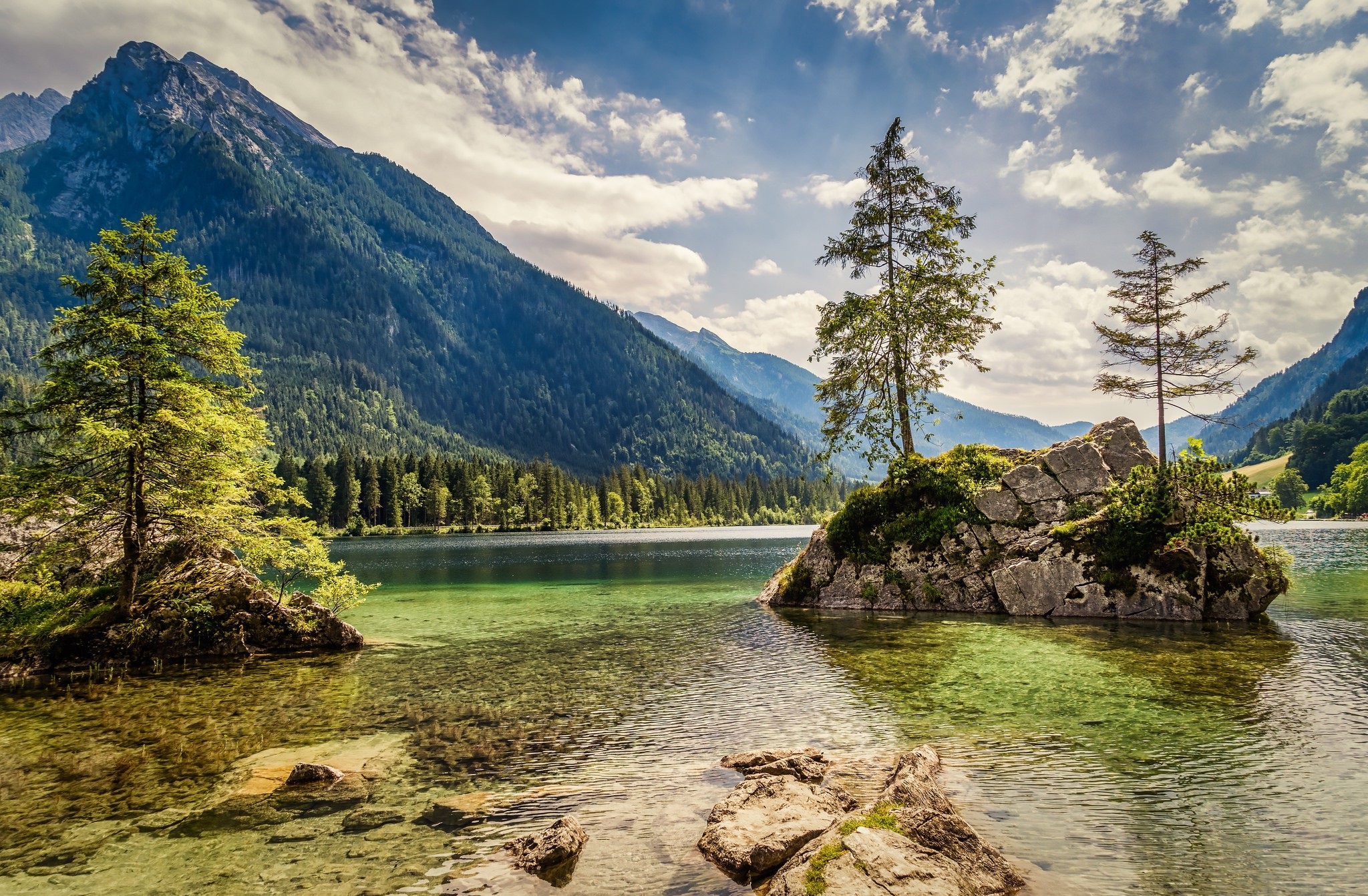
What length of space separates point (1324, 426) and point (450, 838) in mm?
256882

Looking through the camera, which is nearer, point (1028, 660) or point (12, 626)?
point (1028, 660)

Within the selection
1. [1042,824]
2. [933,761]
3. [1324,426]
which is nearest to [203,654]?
[933,761]

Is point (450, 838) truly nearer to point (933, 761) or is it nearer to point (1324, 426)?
point (933, 761)

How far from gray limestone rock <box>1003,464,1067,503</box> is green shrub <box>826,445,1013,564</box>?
90 cm

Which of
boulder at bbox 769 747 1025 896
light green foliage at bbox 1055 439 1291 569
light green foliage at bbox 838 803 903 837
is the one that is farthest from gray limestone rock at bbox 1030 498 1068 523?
light green foliage at bbox 838 803 903 837

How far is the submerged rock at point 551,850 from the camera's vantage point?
29.7ft

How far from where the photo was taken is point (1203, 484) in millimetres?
28922

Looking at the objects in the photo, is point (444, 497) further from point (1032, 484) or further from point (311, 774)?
point (311, 774)

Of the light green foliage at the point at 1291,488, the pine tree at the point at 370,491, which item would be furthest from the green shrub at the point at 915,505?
the light green foliage at the point at 1291,488

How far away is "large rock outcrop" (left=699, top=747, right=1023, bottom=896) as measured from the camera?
788 centimetres

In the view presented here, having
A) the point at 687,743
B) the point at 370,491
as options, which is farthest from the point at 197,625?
the point at 370,491

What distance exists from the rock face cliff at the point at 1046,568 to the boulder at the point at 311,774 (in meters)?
27.4

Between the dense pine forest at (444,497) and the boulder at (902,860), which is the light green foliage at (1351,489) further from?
the boulder at (902,860)

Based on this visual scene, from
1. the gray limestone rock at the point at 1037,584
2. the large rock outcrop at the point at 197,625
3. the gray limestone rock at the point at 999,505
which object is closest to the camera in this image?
the large rock outcrop at the point at 197,625
